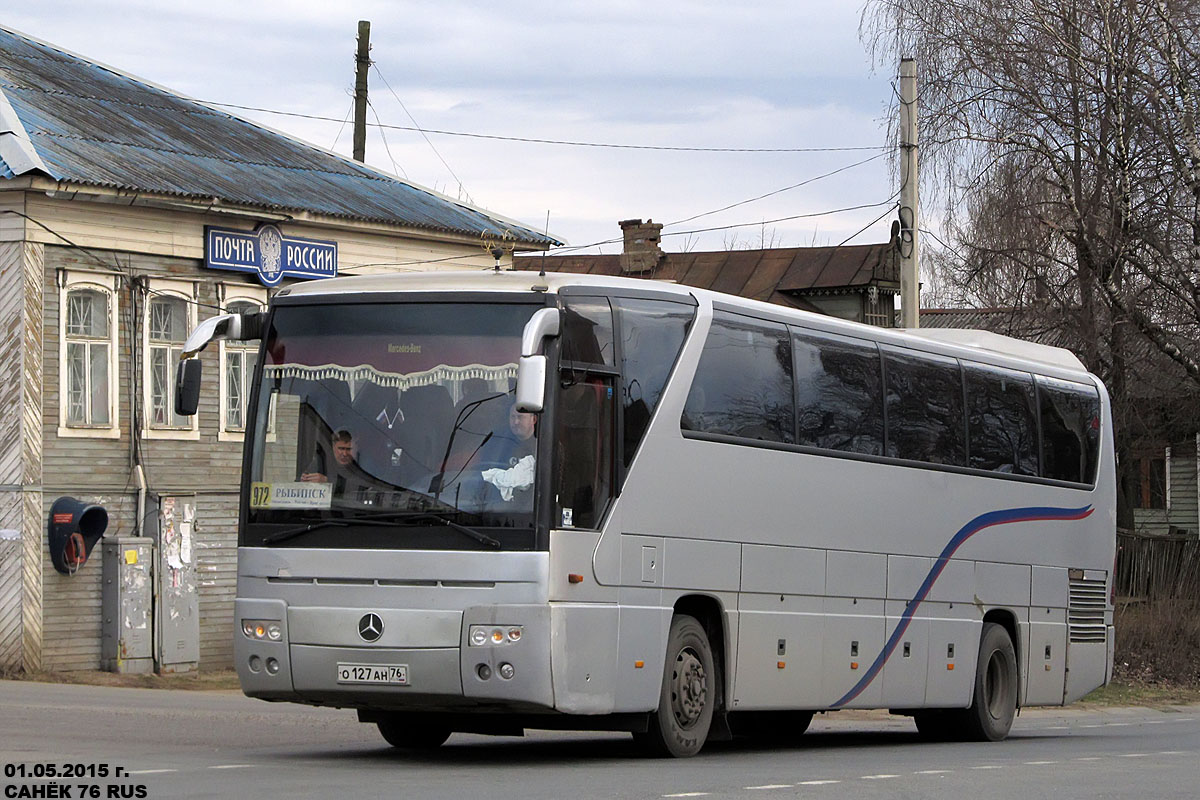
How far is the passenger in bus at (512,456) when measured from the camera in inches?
474

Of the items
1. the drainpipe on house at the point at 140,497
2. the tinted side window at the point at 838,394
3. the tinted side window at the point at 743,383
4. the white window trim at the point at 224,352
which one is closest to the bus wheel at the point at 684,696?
the tinted side window at the point at 743,383

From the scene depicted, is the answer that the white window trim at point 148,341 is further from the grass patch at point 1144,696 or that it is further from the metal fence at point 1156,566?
the metal fence at point 1156,566

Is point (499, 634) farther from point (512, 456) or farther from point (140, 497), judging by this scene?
point (140, 497)

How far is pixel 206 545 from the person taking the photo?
2577 cm

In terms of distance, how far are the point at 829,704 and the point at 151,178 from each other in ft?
43.1

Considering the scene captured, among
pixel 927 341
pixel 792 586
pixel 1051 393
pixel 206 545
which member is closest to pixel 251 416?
pixel 792 586

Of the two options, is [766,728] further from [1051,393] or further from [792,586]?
[1051,393]

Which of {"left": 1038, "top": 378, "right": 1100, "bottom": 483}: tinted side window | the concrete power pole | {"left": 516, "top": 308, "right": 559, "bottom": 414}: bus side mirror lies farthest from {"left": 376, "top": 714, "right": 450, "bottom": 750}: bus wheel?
the concrete power pole

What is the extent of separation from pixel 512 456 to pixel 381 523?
3.20 feet

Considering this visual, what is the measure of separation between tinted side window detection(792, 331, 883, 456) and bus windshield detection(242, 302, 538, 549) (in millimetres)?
3439

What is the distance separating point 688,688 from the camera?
1336 centimetres

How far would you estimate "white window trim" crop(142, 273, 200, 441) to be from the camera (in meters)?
24.8

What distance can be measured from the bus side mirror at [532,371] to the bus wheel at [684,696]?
8.00ft

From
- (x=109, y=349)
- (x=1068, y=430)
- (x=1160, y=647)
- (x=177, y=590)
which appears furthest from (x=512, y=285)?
(x=1160, y=647)
